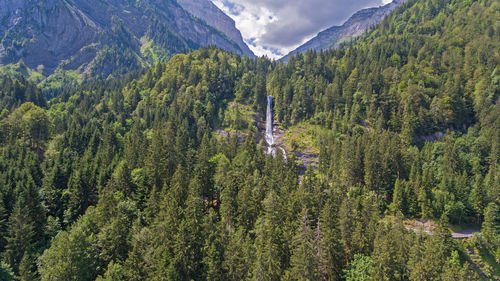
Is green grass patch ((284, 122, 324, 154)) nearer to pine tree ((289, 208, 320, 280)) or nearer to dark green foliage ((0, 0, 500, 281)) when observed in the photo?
dark green foliage ((0, 0, 500, 281))

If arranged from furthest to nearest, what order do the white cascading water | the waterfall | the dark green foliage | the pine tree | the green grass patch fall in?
the waterfall, the white cascading water, the green grass patch, the dark green foliage, the pine tree

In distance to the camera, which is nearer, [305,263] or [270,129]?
[305,263]

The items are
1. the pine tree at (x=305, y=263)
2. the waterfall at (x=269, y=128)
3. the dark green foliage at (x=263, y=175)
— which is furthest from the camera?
the waterfall at (x=269, y=128)

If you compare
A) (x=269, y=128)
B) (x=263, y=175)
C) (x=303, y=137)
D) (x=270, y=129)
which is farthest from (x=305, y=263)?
(x=269, y=128)

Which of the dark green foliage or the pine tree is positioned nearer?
the pine tree

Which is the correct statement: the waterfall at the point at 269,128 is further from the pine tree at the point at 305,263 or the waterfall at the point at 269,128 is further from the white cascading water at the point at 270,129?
the pine tree at the point at 305,263

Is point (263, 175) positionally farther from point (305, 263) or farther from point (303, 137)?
point (303, 137)

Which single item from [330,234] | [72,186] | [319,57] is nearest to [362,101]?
[319,57]

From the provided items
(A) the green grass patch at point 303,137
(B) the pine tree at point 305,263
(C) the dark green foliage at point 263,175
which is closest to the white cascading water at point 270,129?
(C) the dark green foliage at point 263,175

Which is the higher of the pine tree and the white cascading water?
the white cascading water

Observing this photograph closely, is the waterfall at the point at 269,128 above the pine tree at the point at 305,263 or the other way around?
above

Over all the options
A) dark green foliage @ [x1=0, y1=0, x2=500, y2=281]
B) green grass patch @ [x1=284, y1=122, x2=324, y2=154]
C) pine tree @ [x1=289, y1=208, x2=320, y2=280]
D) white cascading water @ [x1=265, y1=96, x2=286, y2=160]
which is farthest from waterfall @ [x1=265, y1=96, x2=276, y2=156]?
pine tree @ [x1=289, y1=208, x2=320, y2=280]
